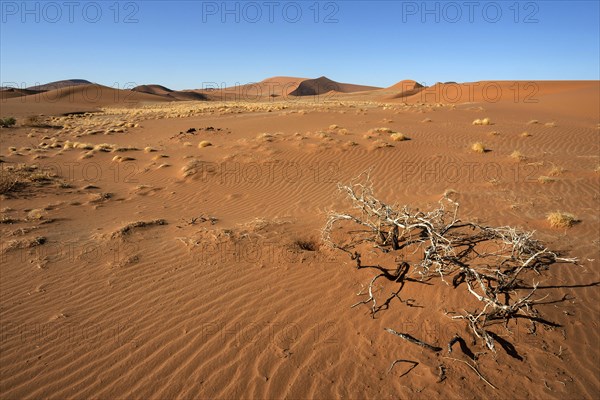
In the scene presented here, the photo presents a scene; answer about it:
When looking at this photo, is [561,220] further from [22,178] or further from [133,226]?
[22,178]

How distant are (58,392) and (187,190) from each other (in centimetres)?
705

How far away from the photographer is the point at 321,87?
113 metres

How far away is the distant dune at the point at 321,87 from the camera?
95.1 meters

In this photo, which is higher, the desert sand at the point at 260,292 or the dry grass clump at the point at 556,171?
the dry grass clump at the point at 556,171

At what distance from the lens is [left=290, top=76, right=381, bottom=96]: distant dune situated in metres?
95.1

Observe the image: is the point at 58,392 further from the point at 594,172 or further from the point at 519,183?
the point at 594,172

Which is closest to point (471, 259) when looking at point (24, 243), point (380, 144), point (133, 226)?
point (133, 226)

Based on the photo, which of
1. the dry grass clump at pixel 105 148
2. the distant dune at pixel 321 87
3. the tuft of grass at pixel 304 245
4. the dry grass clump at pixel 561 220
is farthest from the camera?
the distant dune at pixel 321 87

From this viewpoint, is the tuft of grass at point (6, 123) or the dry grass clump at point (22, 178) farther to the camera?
the tuft of grass at point (6, 123)

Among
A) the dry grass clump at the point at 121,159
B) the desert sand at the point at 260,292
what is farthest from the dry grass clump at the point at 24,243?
the dry grass clump at the point at 121,159

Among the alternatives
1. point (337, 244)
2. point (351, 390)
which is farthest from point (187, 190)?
point (351, 390)

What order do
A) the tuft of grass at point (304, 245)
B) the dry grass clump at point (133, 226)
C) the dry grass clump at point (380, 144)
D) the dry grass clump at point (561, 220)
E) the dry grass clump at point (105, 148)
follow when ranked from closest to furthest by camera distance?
1. the tuft of grass at point (304, 245)
2. the dry grass clump at point (561, 220)
3. the dry grass clump at point (133, 226)
4. the dry grass clump at point (380, 144)
5. the dry grass clump at point (105, 148)

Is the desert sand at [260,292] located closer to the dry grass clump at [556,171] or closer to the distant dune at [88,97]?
the dry grass clump at [556,171]

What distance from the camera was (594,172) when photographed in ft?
31.1
